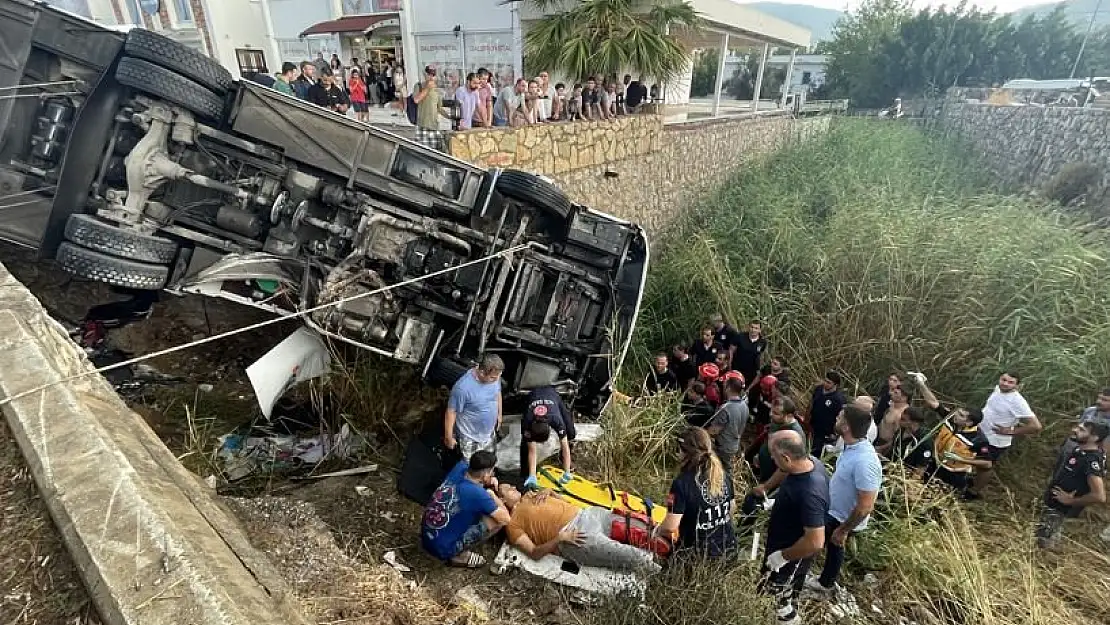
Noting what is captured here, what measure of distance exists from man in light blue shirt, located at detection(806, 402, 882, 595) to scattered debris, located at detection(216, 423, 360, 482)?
3.56m

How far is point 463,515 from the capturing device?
3.13m

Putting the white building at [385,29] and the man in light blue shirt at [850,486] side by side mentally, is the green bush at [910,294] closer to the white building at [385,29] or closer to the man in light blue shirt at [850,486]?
the man in light blue shirt at [850,486]

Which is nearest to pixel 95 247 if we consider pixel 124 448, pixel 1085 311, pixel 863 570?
pixel 124 448

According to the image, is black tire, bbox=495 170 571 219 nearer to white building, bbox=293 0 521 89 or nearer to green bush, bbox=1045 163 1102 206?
white building, bbox=293 0 521 89

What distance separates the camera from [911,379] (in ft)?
20.2

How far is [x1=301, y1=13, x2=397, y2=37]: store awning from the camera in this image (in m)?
13.3

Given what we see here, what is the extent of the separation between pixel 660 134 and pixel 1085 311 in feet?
20.4

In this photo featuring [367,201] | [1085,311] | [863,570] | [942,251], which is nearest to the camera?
[863,570]

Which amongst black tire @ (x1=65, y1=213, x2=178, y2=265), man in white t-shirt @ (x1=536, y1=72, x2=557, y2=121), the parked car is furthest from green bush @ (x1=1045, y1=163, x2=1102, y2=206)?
black tire @ (x1=65, y1=213, x2=178, y2=265)

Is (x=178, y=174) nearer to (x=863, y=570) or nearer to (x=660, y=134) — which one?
(x=863, y=570)

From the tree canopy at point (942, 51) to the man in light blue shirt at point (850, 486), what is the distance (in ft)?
111

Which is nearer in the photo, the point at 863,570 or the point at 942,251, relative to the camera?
the point at 863,570

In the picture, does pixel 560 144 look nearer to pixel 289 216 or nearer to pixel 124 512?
pixel 289 216

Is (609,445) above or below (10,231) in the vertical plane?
below
